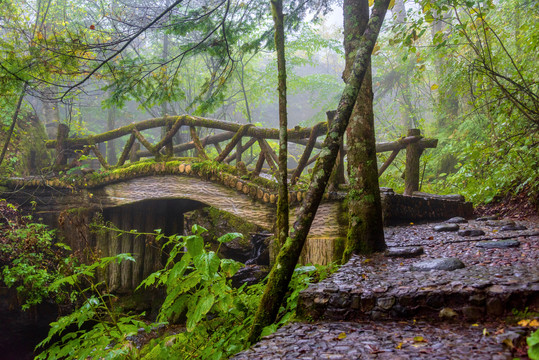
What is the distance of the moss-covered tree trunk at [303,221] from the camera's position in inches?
88.6

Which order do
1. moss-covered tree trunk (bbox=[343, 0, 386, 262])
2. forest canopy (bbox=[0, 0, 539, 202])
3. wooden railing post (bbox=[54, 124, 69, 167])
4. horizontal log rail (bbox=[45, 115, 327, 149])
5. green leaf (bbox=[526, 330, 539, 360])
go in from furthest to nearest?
wooden railing post (bbox=[54, 124, 69, 167]) → horizontal log rail (bbox=[45, 115, 327, 149]) → forest canopy (bbox=[0, 0, 539, 202]) → moss-covered tree trunk (bbox=[343, 0, 386, 262]) → green leaf (bbox=[526, 330, 539, 360])

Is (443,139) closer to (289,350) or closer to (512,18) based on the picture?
(512,18)

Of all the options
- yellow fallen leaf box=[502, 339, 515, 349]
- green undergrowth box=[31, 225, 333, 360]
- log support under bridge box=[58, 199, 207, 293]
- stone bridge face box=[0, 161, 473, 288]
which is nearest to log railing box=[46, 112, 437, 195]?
stone bridge face box=[0, 161, 473, 288]

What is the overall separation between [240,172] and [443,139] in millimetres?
8786

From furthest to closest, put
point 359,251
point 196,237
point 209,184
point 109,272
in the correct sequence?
point 109,272 < point 209,184 < point 359,251 < point 196,237

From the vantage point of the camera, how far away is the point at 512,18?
7.88 meters

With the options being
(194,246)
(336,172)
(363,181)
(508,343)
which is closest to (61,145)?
(336,172)

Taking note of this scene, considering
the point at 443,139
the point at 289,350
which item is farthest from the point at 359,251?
the point at 443,139

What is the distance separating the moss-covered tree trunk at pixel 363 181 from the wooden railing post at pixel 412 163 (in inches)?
120

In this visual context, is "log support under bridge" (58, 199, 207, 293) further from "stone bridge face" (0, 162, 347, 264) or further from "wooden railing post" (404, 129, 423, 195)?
"wooden railing post" (404, 129, 423, 195)

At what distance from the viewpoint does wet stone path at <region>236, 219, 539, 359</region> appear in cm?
160

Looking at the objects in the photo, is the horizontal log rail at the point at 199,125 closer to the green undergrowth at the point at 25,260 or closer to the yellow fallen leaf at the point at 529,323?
the green undergrowth at the point at 25,260

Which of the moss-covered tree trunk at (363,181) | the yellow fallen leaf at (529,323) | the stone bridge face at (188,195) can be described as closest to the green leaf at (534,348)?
the yellow fallen leaf at (529,323)

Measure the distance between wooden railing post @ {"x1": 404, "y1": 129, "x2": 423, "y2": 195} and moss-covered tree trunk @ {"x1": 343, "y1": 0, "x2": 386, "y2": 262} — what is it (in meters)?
3.04
